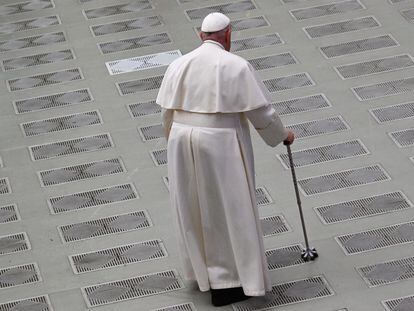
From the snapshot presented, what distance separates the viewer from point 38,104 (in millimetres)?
13383

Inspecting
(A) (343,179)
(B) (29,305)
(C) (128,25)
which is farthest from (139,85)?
(B) (29,305)

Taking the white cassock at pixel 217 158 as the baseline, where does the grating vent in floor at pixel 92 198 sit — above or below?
below

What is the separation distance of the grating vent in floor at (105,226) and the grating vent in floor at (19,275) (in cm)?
48

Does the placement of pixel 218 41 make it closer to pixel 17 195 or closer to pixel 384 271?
pixel 384 271

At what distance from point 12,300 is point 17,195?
1759 millimetres

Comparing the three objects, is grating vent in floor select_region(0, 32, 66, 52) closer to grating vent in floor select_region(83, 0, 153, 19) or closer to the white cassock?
grating vent in floor select_region(83, 0, 153, 19)

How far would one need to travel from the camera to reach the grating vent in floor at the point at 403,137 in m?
11.9

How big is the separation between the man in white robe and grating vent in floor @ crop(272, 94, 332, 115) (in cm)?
320

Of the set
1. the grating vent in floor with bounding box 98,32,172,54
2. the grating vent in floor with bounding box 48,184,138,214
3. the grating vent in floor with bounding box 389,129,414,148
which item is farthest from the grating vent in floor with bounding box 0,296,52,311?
the grating vent in floor with bounding box 98,32,172,54

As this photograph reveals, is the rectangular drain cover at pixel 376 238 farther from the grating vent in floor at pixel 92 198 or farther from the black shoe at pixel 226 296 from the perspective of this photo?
the grating vent in floor at pixel 92 198

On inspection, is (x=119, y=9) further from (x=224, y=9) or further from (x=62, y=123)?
(x=62, y=123)

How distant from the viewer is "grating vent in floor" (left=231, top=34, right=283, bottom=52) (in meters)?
14.2

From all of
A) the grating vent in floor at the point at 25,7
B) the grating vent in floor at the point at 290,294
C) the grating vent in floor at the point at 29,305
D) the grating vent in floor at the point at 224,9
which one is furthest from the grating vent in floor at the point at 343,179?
the grating vent in floor at the point at 25,7

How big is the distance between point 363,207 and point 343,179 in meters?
0.56
